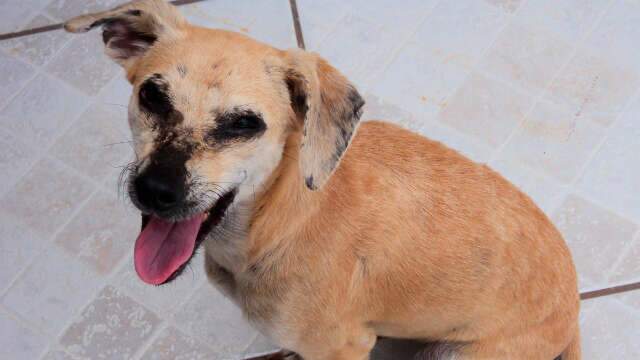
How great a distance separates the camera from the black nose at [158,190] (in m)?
1.08

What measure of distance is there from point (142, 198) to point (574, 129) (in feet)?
4.66

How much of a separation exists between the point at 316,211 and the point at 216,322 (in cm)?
68

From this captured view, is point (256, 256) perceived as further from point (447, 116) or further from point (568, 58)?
point (568, 58)

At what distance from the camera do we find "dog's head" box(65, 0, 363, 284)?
1.11 m

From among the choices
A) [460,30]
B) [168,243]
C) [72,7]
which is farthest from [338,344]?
[72,7]

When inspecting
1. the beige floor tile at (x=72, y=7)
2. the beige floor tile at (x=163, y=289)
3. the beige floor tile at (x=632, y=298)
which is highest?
the beige floor tile at (x=632, y=298)

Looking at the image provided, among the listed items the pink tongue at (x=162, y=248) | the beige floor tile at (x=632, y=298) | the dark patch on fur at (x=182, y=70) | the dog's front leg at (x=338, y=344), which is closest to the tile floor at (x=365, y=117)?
the beige floor tile at (x=632, y=298)

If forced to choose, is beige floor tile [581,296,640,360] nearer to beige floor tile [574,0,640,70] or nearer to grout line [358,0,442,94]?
beige floor tile [574,0,640,70]

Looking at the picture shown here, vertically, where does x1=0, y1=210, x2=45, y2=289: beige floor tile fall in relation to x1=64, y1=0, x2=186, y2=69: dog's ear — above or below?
below

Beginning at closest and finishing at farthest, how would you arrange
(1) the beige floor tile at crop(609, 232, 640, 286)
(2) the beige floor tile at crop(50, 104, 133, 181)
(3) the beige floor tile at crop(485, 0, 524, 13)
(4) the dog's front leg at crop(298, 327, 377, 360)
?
1. (4) the dog's front leg at crop(298, 327, 377, 360)
2. (1) the beige floor tile at crop(609, 232, 640, 286)
3. (2) the beige floor tile at crop(50, 104, 133, 181)
4. (3) the beige floor tile at crop(485, 0, 524, 13)

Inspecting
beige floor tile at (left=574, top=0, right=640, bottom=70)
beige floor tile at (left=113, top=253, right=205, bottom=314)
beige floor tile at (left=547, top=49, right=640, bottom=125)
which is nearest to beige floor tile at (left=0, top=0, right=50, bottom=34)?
beige floor tile at (left=113, top=253, right=205, bottom=314)

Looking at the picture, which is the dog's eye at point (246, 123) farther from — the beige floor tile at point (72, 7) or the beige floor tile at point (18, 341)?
the beige floor tile at point (72, 7)

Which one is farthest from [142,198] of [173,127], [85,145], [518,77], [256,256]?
[518,77]

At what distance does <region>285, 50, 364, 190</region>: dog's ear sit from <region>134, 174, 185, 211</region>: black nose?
0.66 feet
